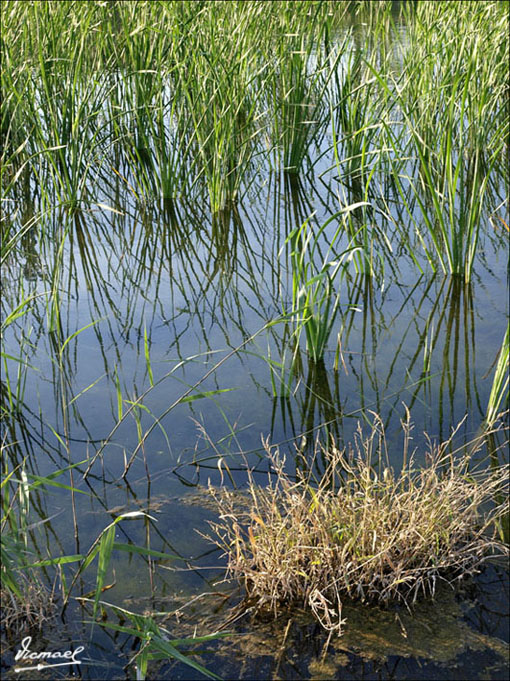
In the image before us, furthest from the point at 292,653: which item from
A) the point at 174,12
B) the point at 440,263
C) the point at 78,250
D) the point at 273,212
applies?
the point at 174,12

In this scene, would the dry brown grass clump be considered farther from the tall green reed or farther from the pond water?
the tall green reed

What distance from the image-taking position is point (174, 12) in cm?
368

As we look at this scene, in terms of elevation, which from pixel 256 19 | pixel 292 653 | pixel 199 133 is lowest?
pixel 292 653

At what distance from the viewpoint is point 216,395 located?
7.52ft

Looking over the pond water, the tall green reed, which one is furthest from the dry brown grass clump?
the tall green reed

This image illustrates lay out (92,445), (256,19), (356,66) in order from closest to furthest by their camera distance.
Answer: (92,445)
(256,19)
(356,66)

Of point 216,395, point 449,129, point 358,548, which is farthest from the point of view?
point 449,129

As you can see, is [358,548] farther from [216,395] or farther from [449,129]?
[449,129]

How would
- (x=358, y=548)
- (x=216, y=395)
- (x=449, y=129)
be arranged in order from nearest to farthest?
(x=358, y=548)
(x=216, y=395)
(x=449, y=129)

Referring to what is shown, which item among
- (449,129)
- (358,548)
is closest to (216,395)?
(358,548)

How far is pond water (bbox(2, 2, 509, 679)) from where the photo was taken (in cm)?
146

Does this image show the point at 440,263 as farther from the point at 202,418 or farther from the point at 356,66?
the point at 356,66

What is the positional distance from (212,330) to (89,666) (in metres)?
1.39

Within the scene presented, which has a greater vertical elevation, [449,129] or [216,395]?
[449,129]
